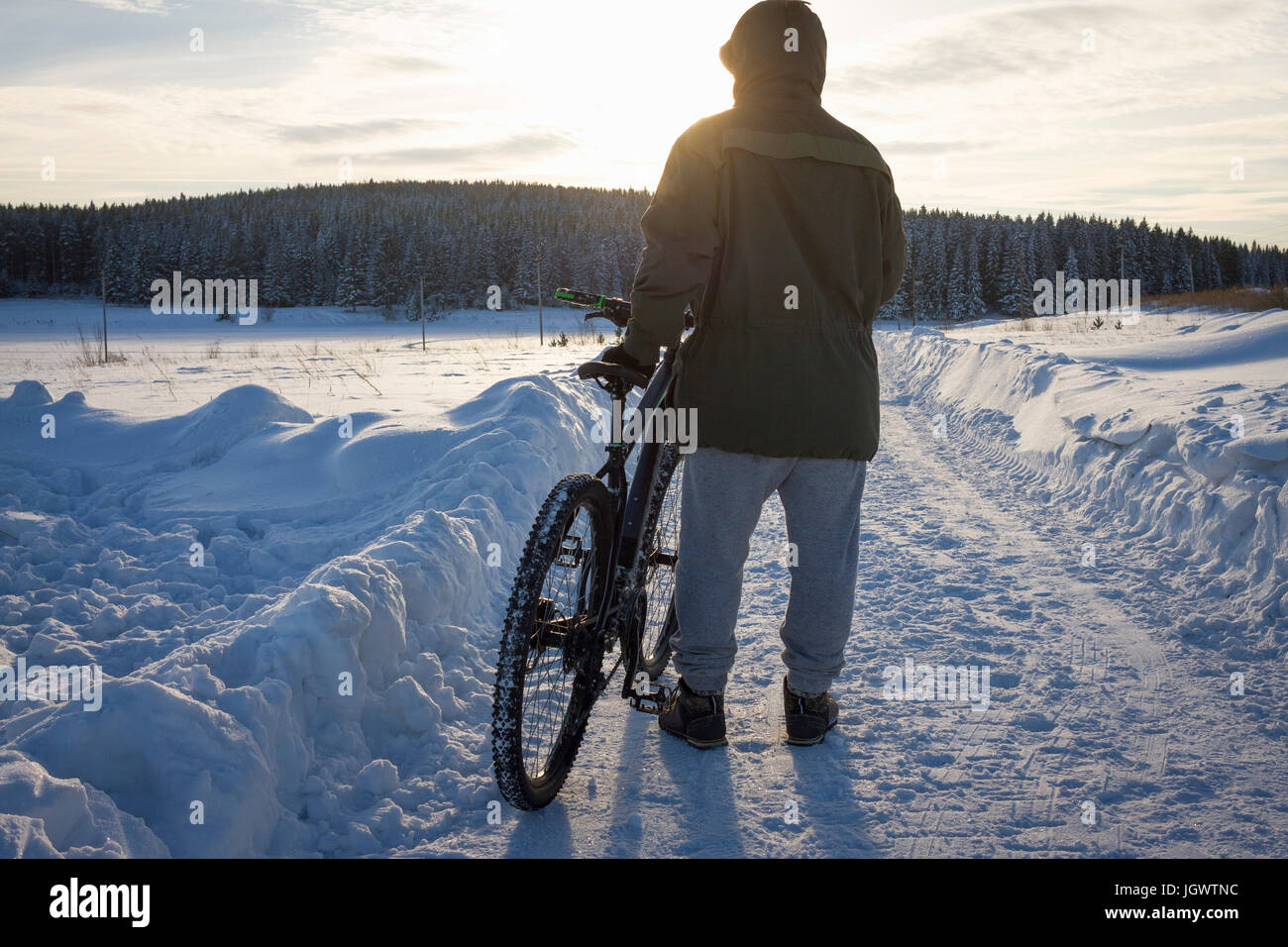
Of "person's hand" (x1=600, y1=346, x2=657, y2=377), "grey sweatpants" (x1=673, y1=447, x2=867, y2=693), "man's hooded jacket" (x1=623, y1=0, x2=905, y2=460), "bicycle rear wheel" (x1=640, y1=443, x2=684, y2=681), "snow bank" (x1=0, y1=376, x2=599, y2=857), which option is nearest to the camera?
"snow bank" (x1=0, y1=376, x2=599, y2=857)

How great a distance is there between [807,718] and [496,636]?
173 cm

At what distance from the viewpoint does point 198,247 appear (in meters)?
80.4

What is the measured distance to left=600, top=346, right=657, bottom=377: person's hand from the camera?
259 cm

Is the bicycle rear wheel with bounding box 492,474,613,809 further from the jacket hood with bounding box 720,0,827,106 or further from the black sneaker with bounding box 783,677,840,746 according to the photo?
the jacket hood with bounding box 720,0,827,106

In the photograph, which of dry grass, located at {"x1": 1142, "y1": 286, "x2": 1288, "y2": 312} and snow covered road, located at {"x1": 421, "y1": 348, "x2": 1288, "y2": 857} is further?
dry grass, located at {"x1": 1142, "y1": 286, "x2": 1288, "y2": 312}

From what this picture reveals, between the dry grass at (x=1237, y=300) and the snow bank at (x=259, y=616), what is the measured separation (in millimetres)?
22071

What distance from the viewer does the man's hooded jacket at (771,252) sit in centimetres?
248

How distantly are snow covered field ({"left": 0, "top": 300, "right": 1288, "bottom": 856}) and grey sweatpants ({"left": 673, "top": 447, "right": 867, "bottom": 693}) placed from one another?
1.15 feet

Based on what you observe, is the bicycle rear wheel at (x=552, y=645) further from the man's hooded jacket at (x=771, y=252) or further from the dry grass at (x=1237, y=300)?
the dry grass at (x=1237, y=300)

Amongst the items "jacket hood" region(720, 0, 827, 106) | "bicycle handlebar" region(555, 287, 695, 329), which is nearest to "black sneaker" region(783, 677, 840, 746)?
"bicycle handlebar" region(555, 287, 695, 329)

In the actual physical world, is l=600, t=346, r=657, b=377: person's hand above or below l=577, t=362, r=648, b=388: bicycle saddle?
above

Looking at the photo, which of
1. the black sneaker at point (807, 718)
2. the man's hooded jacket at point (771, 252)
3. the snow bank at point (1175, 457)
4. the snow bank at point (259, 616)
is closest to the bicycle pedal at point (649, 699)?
the black sneaker at point (807, 718)

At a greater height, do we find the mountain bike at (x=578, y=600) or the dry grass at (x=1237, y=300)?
the dry grass at (x=1237, y=300)
